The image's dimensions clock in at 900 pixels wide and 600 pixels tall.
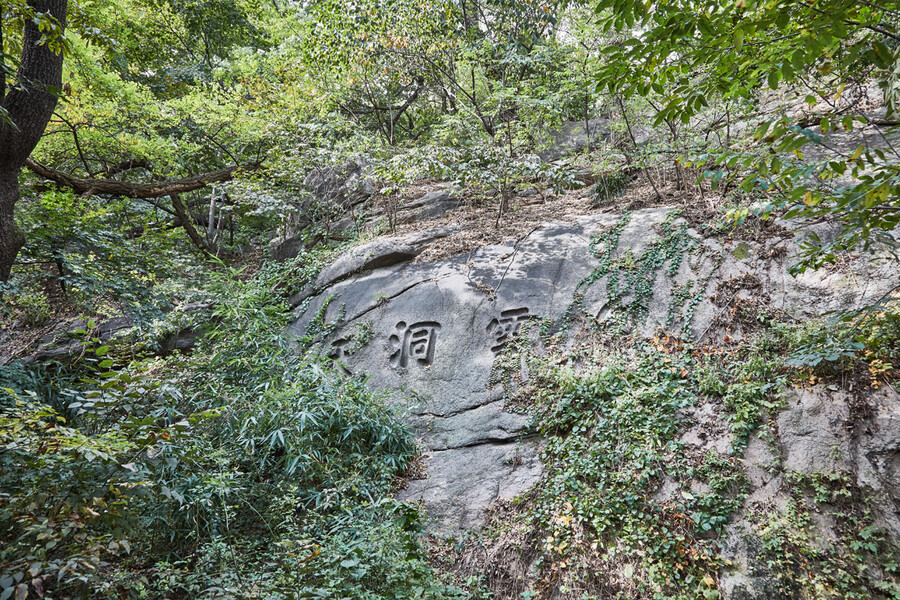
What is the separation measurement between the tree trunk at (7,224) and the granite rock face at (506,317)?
3482mm

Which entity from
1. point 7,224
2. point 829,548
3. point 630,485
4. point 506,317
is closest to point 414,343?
point 506,317

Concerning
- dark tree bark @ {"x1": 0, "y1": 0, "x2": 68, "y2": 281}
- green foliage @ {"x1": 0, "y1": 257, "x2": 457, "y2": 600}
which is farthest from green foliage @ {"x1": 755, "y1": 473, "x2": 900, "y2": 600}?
dark tree bark @ {"x1": 0, "y1": 0, "x2": 68, "y2": 281}

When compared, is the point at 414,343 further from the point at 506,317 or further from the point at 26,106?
the point at 26,106

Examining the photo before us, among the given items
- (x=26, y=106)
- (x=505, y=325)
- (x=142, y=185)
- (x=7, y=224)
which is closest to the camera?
(x=26, y=106)

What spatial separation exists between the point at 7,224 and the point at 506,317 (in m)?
5.24

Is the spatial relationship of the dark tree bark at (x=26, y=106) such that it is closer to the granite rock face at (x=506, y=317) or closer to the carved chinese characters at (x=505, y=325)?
the granite rock face at (x=506, y=317)

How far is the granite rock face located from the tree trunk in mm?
3482

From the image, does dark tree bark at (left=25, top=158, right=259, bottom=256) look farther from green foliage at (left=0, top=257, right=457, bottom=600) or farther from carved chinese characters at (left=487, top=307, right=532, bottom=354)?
carved chinese characters at (left=487, top=307, right=532, bottom=354)

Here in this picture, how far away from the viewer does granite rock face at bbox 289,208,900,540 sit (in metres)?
3.49

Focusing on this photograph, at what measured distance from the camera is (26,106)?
4113mm

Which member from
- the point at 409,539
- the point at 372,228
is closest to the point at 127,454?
the point at 409,539

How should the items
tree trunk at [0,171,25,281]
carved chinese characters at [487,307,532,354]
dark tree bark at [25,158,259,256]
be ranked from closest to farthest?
tree trunk at [0,171,25,281], carved chinese characters at [487,307,532,354], dark tree bark at [25,158,259,256]

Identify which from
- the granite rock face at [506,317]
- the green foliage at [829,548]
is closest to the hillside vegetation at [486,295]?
the green foliage at [829,548]

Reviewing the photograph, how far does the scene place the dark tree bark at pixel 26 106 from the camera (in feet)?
13.2
